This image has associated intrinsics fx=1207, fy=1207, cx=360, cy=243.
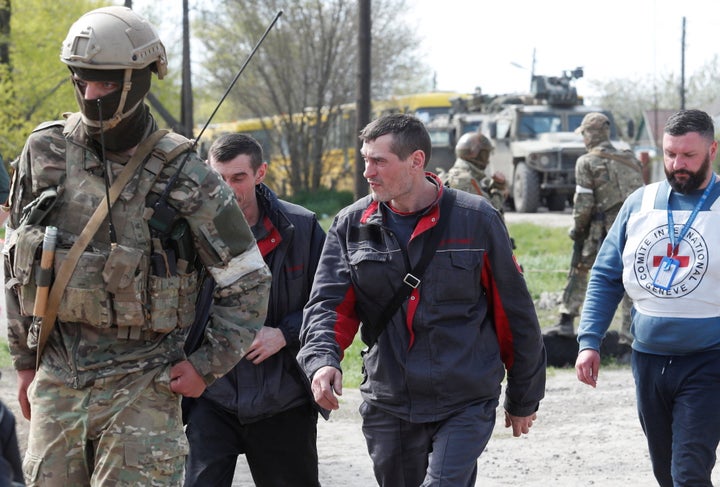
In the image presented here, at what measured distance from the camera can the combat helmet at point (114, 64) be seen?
12.2ft

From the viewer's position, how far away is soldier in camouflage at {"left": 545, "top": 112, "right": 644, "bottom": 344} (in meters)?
11.0

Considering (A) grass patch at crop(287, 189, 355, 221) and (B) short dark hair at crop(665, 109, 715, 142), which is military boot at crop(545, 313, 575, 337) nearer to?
(B) short dark hair at crop(665, 109, 715, 142)

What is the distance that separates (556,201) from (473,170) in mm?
18404

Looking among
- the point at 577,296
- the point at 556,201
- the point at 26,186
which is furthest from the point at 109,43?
the point at 556,201

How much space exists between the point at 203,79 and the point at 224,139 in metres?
27.6

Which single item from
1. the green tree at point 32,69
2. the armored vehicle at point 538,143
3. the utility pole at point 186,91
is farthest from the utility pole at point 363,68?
the green tree at point 32,69

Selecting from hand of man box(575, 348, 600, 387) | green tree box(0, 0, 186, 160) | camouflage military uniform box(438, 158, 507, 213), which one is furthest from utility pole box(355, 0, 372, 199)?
green tree box(0, 0, 186, 160)

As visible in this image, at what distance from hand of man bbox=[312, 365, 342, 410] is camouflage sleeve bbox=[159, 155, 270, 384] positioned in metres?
0.58

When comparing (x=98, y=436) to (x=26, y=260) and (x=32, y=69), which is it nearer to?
(x=26, y=260)

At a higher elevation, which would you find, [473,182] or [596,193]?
[473,182]

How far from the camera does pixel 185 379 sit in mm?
3865

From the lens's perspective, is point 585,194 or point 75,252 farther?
point 585,194

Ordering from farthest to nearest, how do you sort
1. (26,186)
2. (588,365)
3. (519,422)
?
(588,365) → (519,422) → (26,186)

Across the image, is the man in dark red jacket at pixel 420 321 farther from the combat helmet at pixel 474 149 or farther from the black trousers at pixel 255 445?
the combat helmet at pixel 474 149
